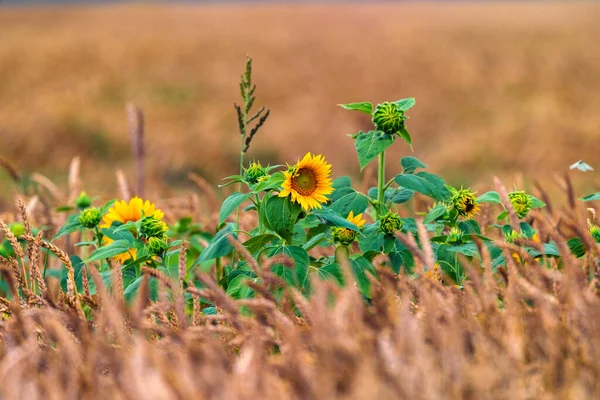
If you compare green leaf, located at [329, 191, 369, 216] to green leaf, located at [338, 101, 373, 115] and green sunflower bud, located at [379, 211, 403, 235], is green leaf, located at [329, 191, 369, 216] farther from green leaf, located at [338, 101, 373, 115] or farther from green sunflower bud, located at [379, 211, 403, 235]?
green leaf, located at [338, 101, 373, 115]

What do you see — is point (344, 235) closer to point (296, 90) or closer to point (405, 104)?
point (405, 104)

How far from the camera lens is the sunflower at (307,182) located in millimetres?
1340

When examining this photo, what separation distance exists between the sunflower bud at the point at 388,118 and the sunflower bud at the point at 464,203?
19cm

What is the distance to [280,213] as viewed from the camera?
136cm

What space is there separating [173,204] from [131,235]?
32.2 inches

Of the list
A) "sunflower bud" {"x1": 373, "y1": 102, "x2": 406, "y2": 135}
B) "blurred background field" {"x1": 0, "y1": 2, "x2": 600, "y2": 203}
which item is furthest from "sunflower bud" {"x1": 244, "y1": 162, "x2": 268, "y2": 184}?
"blurred background field" {"x1": 0, "y1": 2, "x2": 600, "y2": 203}

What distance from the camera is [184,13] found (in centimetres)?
1373

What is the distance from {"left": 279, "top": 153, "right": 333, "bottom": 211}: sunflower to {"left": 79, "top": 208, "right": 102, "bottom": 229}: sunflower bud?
527mm

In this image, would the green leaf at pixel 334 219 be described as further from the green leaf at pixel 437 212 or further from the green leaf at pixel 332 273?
the green leaf at pixel 437 212

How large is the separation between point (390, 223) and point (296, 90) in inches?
271

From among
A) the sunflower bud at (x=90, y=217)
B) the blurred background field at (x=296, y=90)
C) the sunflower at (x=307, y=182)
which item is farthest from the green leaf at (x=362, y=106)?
the blurred background field at (x=296, y=90)

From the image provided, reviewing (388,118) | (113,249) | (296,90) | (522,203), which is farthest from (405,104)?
(296,90)

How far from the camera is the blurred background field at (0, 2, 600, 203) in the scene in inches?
246

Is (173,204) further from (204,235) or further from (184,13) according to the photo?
(184,13)
